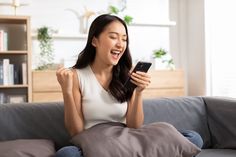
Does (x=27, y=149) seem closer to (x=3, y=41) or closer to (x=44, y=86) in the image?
(x=44, y=86)

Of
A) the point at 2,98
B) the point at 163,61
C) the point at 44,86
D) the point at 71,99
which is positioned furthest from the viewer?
the point at 163,61

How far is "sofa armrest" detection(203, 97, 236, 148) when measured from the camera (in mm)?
1900

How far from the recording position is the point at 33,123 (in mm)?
1758

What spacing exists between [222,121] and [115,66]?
2.30 ft

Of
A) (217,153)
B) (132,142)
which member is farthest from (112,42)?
(217,153)

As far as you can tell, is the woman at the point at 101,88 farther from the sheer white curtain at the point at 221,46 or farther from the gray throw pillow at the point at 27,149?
the sheer white curtain at the point at 221,46

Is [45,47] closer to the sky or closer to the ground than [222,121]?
closer to the sky

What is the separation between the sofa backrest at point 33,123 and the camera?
172 cm

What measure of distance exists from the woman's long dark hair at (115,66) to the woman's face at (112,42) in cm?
3

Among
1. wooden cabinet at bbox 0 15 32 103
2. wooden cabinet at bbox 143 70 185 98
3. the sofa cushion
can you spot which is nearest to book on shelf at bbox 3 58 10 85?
wooden cabinet at bbox 0 15 32 103

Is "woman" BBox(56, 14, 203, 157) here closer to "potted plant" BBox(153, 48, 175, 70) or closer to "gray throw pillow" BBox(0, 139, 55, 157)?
"gray throw pillow" BBox(0, 139, 55, 157)

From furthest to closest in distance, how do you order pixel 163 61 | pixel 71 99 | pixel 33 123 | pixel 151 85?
pixel 163 61
pixel 151 85
pixel 33 123
pixel 71 99

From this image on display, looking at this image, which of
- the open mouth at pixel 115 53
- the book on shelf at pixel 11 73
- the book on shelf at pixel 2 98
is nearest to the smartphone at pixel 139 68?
the open mouth at pixel 115 53

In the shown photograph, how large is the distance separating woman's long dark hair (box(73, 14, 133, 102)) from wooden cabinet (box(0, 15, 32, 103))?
1.79 meters
